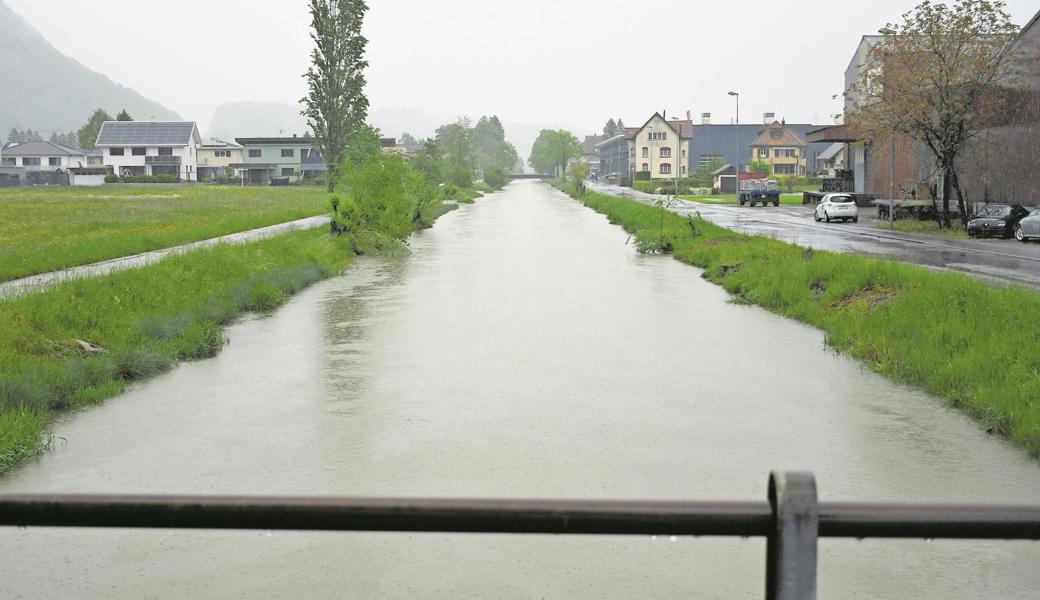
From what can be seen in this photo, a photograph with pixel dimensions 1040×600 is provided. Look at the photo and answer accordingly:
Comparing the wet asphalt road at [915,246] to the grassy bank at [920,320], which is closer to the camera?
the grassy bank at [920,320]

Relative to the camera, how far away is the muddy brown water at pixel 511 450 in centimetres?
629

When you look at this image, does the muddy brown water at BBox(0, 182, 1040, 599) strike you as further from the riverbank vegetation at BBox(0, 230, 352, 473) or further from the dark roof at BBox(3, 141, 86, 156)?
the dark roof at BBox(3, 141, 86, 156)

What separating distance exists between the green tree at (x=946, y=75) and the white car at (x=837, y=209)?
6.86 meters

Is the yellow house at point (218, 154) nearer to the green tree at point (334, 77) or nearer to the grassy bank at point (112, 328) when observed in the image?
the green tree at point (334, 77)

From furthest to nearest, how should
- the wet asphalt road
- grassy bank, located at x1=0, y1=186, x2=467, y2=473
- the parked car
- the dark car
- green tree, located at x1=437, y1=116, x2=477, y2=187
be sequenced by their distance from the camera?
green tree, located at x1=437, y1=116, x2=477, y2=187
the dark car
the parked car
the wet asphalt road
grassy bank, located at x1=0, y1=186, x2=467, y2=473

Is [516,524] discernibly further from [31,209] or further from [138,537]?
[31,209]

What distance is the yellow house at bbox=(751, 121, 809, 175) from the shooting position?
134m

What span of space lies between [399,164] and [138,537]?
30.1 m

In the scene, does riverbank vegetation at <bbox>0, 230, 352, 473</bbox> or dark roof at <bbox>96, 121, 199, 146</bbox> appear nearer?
riverbank vegetation at <bbox>0, 230, 352, 473</bbox>

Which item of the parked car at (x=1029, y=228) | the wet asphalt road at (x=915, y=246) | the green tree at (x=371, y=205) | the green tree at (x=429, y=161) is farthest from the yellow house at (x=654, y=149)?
the green tree at (x=371, y=205)

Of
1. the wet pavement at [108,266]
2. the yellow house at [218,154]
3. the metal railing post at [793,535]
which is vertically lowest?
the wet pavement at [108,266]

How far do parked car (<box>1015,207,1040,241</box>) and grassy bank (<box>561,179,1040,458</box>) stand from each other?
13006 mm

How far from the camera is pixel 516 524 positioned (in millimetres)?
2066

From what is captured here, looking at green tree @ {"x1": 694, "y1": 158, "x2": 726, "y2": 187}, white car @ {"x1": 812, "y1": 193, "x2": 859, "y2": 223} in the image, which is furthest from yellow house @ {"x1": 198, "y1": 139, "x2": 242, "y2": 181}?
white car @ {"x1": 812, "y1": 193, "x2": 859, "y2": 223}
